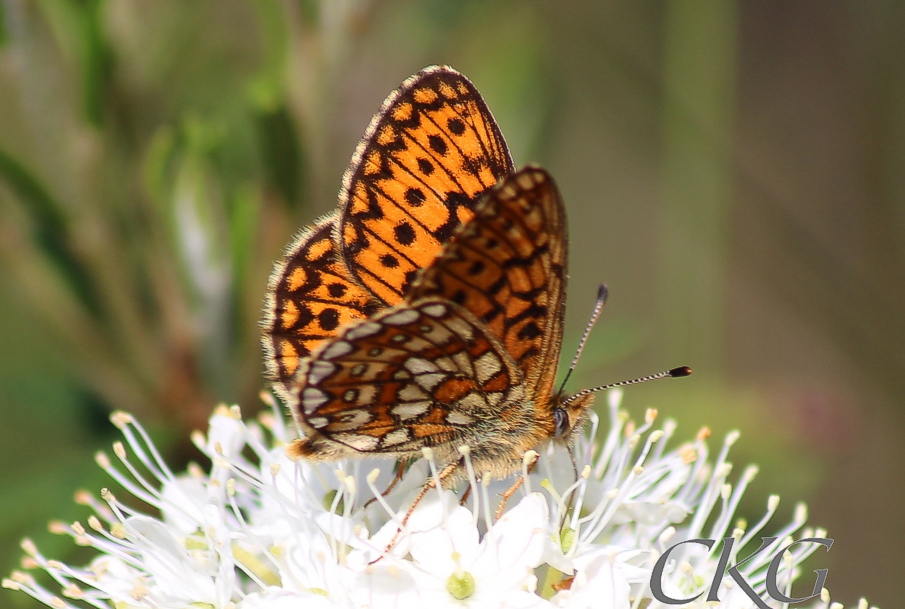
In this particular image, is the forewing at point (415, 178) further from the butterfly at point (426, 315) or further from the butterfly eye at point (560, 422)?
the butterfly eye at point (560, 422)

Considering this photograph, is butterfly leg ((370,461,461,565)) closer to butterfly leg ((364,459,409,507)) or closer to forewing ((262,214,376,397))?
butterfly leg ((364,459,409,507))

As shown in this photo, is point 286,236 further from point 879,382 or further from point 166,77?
point 879,382

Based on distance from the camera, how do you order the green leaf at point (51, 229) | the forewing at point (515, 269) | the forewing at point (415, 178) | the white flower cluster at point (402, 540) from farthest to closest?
the green leaf at point (51, 229) < the forewing at point (415, 178) < the white flower cluster at point (402, 540) < the forewing at point (515, 269)

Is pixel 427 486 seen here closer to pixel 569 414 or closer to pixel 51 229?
pixel 569 414

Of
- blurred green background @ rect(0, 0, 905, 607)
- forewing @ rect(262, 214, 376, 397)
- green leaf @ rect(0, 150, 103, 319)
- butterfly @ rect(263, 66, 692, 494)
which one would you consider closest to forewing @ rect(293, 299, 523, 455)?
butterfly @ rect(263, 66, 692, 494)

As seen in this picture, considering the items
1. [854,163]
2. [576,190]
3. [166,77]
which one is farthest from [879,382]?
[166,77]

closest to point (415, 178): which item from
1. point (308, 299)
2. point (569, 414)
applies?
point (308, 299)

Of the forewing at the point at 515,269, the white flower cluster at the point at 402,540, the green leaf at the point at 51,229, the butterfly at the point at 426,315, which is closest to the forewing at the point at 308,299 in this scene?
the butterfly at the point at 426,315
